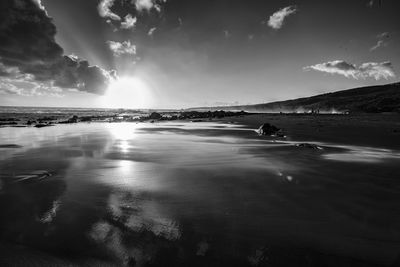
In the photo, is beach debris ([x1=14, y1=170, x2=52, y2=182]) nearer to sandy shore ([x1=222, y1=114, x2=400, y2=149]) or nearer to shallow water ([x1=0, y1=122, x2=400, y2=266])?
shallow water ([x1=0, y1=122, x2=400, y2=266])

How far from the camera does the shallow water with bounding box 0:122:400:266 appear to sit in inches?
121

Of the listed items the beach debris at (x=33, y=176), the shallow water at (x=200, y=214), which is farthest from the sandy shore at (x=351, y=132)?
the beach debris at (x=33, y=176)

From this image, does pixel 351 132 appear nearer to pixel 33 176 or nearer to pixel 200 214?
pixel 200 214

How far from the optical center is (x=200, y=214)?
418 cm

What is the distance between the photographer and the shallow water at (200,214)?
10.1 ft

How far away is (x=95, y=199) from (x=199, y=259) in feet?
8.90

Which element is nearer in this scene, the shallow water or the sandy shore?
the shallow water

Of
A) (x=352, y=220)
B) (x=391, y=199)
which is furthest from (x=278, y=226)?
(x=391, y=199)

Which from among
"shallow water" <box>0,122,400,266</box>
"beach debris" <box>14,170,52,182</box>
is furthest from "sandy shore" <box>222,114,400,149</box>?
"beach debris" <box>14,170,52,182</box>

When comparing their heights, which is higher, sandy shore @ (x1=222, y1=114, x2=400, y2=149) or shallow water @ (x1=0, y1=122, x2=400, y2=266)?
shallow water @ (x1=0, y1=122, x2=400, y2=266)

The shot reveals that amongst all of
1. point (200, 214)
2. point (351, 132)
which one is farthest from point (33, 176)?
point (351, 132)

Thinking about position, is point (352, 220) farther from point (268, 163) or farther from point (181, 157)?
point (181, 157)

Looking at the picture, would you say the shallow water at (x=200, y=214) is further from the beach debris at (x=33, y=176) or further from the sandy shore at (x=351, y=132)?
the sandy shore at (x=351, y=132)

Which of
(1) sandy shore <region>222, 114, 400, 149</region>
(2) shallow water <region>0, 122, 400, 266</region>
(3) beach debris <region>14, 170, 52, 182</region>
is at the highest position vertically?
(2) shallow water <region>0, 122, 400, 266</region>
